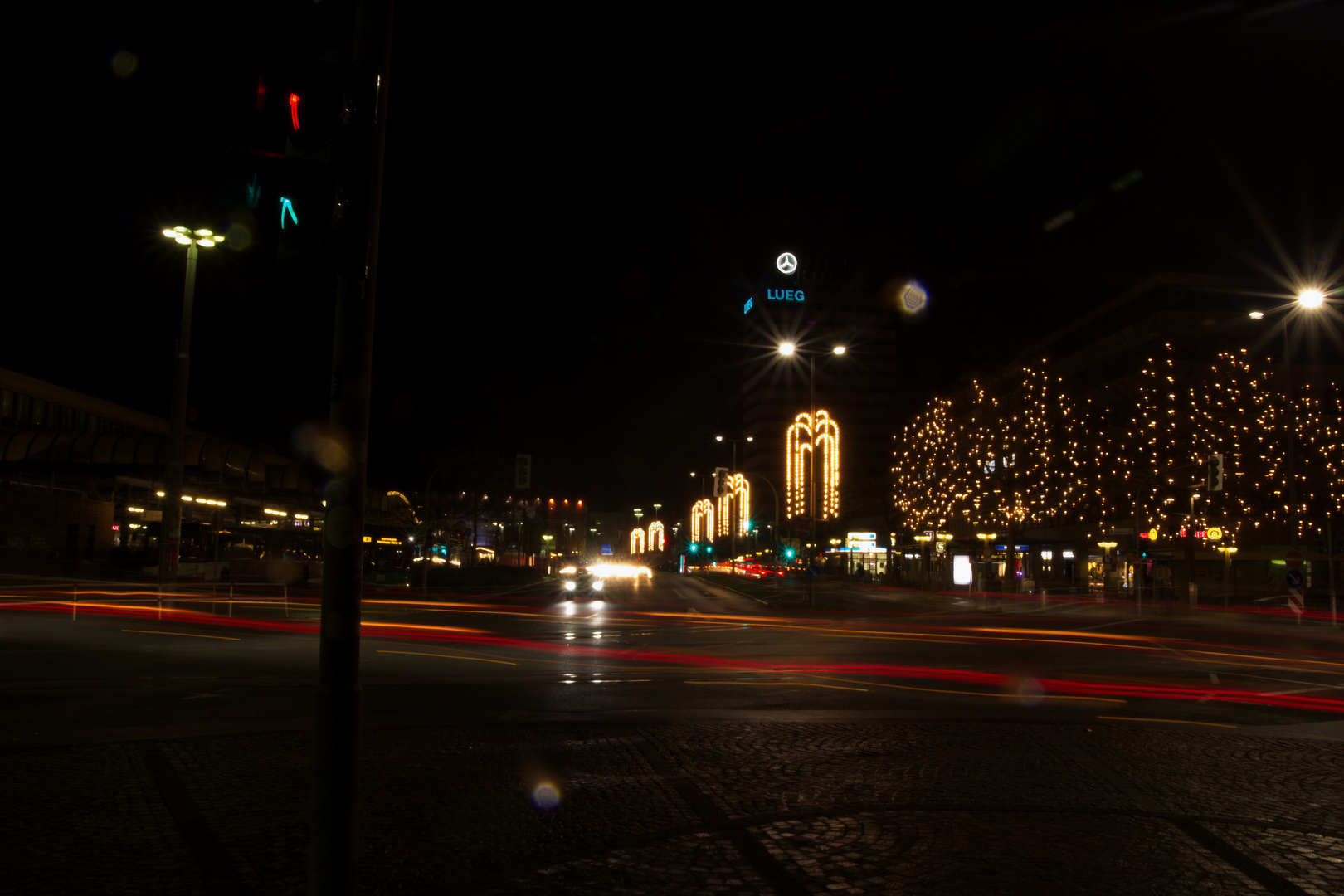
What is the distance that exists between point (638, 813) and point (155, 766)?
4208 millimetres

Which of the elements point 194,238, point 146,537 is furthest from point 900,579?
point 194,238

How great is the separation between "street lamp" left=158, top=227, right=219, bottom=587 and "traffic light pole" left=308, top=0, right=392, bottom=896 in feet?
81.3

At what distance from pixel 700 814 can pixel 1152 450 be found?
187 ft

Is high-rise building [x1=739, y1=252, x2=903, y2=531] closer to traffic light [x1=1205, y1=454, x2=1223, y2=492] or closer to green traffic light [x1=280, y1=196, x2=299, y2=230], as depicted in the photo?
traffic light [x1=1205, y1=454, x2=1223, y2=492]

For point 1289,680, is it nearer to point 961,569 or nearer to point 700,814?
point 700,814

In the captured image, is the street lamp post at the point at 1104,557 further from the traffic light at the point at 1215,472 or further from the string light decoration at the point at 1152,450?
the traffic light at the point at 1215,472

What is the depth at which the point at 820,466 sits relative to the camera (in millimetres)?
135375

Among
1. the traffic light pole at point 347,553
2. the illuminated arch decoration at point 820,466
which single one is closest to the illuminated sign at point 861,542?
the illuminated arch decoration at point 820,466

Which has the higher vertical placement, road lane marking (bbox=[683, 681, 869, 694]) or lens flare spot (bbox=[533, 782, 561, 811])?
lens flare spot (bbox=[533, 782, 561, 811])

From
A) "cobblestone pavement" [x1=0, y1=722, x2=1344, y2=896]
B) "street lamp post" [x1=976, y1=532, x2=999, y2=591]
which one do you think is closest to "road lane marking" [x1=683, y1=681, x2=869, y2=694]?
"cobblestone pavement" [x1=0, y1=722, x2=1344, y2=896]

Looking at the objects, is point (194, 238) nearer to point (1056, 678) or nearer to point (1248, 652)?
point (1056, 678)

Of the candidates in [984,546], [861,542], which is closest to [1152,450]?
[984,546]

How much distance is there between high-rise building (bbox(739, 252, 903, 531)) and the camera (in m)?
172

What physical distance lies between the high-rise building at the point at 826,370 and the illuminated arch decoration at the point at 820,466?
527 inches
